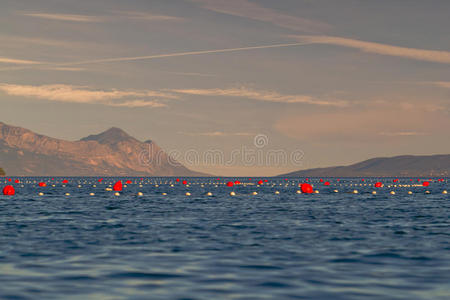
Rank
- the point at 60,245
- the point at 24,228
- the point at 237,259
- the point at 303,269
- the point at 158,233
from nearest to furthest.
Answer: the point at 303,269, the point at 237,259, the point at 60,245, the point at 158,233, the point at 24,228

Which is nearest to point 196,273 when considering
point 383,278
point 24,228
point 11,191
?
point 383,278

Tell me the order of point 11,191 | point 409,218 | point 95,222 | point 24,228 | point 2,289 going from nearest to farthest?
point 2,289 < point 24,228 < point 95,222 < point 409,218 < point 11,191

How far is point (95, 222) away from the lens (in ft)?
139

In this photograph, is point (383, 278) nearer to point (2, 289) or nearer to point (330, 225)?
point (2, 289)

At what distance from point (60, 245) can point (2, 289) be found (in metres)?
10.7

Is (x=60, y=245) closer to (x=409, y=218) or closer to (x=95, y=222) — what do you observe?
(x=95, y=222)

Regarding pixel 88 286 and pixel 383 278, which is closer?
pixel 88 286

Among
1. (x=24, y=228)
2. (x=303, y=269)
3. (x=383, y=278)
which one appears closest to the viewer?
(x=383, y=278)

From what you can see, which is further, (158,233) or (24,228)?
(24,228)

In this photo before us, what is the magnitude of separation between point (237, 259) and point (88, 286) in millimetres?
7136

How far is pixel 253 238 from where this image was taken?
32.1 meters

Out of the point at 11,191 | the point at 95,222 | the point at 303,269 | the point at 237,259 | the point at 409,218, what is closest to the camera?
the point at 303,269

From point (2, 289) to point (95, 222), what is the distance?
23.8 m

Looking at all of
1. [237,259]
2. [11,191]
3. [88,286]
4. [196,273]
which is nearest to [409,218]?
[237,259]
